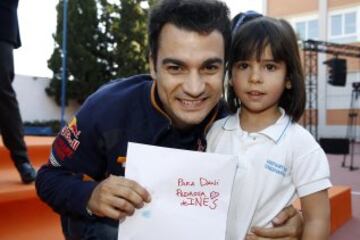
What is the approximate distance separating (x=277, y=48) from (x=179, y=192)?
565 millimetres

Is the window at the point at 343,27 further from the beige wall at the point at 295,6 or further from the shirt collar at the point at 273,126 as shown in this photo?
the shirt collar at the point at 273,126

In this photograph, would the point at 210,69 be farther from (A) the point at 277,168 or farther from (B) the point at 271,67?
(A) the point at 277,168

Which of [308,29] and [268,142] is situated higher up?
[308,29]

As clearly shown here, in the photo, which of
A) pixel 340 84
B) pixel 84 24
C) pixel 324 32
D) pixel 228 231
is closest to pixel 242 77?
pixel 228 231

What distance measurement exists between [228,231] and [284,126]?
387 mm

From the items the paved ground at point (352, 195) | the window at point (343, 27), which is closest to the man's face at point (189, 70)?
the paved ground at point (352, 195)

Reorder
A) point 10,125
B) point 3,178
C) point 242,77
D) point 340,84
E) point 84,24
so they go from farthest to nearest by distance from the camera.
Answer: point 84,24 → point 340,84 → point 3,178 → point 10,125 → point 242,77

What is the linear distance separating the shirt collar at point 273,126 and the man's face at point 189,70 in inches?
5.7

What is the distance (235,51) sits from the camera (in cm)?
148

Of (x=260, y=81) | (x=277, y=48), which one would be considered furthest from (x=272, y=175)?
(x=277, y=48)

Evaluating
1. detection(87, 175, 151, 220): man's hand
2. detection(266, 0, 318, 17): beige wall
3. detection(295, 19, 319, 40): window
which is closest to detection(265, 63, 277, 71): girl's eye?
detection(87, 175, 151, 220): man's hand

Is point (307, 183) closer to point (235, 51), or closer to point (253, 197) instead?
point (253, 197)

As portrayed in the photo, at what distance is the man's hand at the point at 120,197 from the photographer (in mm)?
1188

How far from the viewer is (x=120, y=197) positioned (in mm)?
1193
